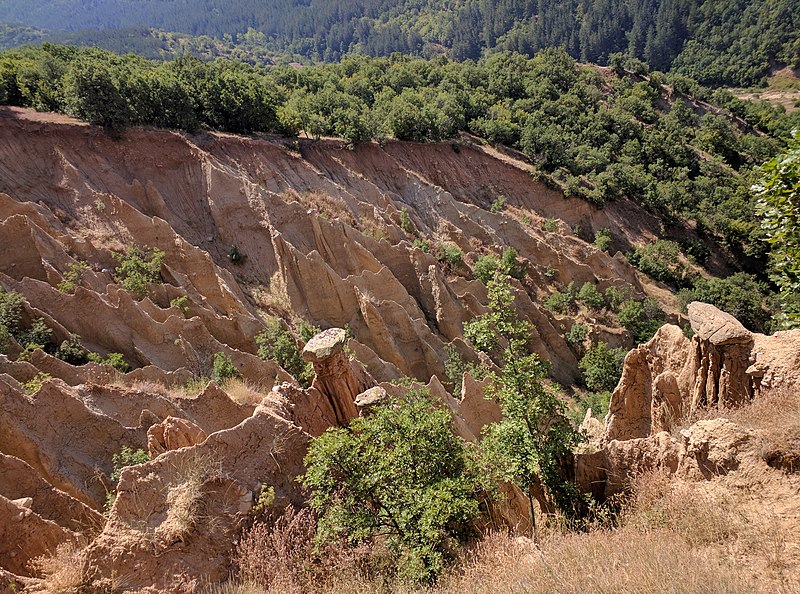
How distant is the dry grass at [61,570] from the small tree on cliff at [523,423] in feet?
23.7

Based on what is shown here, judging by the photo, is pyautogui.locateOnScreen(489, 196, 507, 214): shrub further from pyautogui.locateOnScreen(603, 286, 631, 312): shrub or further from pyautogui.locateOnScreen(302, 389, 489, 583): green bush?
pyautogui.locateOnScreen(302, 389, 489, 583): green bush

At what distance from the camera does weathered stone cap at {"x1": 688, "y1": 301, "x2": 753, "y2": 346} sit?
32.3 ft

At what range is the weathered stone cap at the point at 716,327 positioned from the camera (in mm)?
9859

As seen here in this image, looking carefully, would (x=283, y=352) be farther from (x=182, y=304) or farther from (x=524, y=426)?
(x=524, y=426)

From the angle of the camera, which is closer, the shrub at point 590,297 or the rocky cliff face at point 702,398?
the rocky cliff face at point 702,398

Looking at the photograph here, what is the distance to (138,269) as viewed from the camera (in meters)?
22.3

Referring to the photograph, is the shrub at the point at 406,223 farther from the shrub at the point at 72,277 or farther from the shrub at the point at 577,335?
the shrub at the point at 72,277

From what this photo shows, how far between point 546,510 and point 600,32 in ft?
491

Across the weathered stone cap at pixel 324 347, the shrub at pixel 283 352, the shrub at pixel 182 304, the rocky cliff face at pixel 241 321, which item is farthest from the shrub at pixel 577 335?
the shrub at pixel 182 304

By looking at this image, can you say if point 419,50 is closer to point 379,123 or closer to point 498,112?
point 498,112

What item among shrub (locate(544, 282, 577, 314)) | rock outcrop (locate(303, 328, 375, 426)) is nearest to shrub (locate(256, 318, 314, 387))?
rock outcrop (locate(303, 328, 375, 426))

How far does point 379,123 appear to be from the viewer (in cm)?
3844

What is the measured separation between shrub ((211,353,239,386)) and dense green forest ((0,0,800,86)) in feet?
403

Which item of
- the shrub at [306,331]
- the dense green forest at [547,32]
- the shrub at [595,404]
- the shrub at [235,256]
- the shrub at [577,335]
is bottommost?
the shrub at [595,404]
